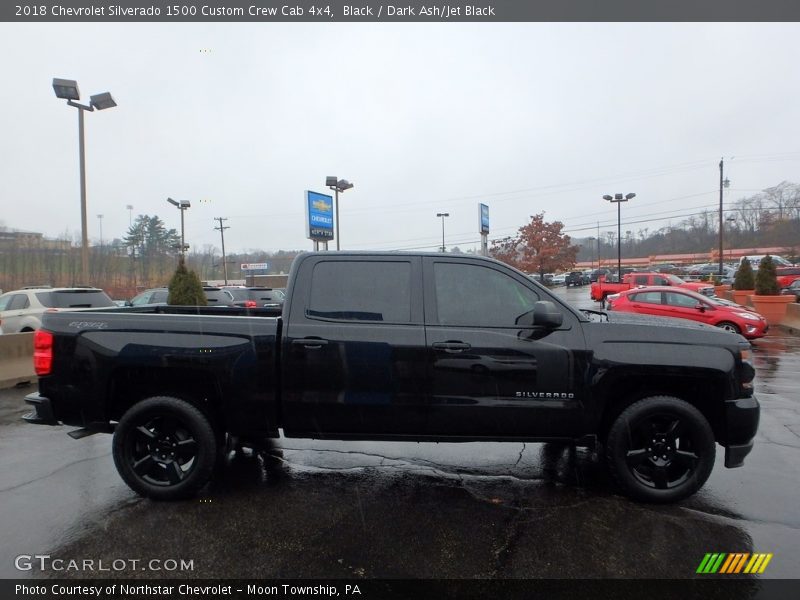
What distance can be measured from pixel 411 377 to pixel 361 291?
0.82m

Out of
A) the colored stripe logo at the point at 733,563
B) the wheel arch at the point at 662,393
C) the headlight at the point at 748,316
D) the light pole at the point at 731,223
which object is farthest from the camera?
the light pole at the point at 731,223

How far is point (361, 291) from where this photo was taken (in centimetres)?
409

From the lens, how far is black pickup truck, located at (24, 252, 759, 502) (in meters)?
3.85

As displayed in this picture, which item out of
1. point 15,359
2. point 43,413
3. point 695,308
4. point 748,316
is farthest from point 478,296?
point 748,316

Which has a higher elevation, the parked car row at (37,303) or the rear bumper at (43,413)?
the parked car row at (37,303)

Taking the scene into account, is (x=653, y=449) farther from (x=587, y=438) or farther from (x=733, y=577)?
(x=733, y=577)

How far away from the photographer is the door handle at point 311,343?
3.90 m

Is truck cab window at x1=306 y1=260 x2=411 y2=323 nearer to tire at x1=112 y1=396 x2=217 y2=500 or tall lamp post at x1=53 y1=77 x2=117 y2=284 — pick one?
tire at x1=112 y1=396 x2=217 y2=500

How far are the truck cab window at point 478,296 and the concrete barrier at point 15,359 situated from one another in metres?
8.32

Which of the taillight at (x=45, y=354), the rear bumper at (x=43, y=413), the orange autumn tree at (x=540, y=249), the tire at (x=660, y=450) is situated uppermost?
the orange autumn tree at (x=540, y=249)

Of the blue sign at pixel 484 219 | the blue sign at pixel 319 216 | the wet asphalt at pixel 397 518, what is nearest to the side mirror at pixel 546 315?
the wet asphalt at pixel 397 518

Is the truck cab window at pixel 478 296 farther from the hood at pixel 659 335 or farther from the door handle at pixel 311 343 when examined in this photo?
the door handle at pixel 311 343

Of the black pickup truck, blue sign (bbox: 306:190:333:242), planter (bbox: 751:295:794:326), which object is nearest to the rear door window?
the black pickup truck

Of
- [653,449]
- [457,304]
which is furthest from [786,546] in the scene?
[457,304]
